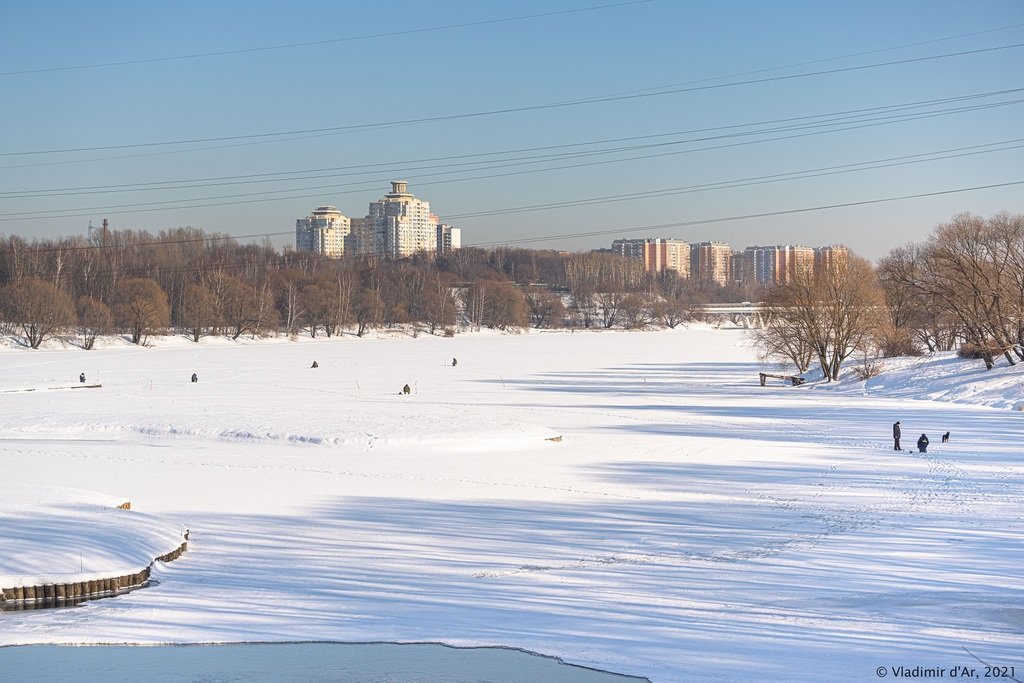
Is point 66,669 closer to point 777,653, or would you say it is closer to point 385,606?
point 385,606

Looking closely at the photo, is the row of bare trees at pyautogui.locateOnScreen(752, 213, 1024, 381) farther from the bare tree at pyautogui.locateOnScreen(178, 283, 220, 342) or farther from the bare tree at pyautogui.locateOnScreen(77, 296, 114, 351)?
the bare tree at pyautogui.locateOnScreen(178, 283, 220, 342)

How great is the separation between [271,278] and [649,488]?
106221 millimetres

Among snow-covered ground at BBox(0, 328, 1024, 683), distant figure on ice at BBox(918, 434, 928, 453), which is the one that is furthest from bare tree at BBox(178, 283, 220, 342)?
distant figure on ice at BBox(918, 434, 928, 453)

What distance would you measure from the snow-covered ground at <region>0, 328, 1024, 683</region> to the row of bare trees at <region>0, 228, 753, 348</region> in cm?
5919

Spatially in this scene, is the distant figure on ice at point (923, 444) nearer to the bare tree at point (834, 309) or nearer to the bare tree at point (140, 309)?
the bare tree at point (834, 309)

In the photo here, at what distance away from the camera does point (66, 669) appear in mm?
10594

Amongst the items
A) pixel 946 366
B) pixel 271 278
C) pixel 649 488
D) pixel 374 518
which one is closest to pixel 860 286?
pixel 946 366

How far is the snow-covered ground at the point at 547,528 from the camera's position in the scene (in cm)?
1135

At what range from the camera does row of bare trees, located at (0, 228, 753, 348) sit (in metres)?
93.3

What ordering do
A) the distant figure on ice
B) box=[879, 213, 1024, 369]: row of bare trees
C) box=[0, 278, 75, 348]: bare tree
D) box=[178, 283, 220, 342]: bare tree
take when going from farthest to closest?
box=[178, 283, 220, 342]: bare tree → box=[0, 278, 75, 348]: bare tree → box=[879, 213, 1024, 369]: row of bare trees → the distant figure on ice

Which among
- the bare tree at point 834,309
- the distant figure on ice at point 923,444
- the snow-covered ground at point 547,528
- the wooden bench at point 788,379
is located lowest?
the snow-covered ground at point 547,528

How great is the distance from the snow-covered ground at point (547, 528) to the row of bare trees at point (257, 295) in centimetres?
5919

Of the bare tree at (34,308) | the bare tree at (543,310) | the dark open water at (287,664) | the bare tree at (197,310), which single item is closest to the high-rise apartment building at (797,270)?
the dark open water at (287,664)

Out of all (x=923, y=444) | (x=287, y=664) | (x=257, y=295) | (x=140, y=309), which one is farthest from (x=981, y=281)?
(x=257, y=295)
